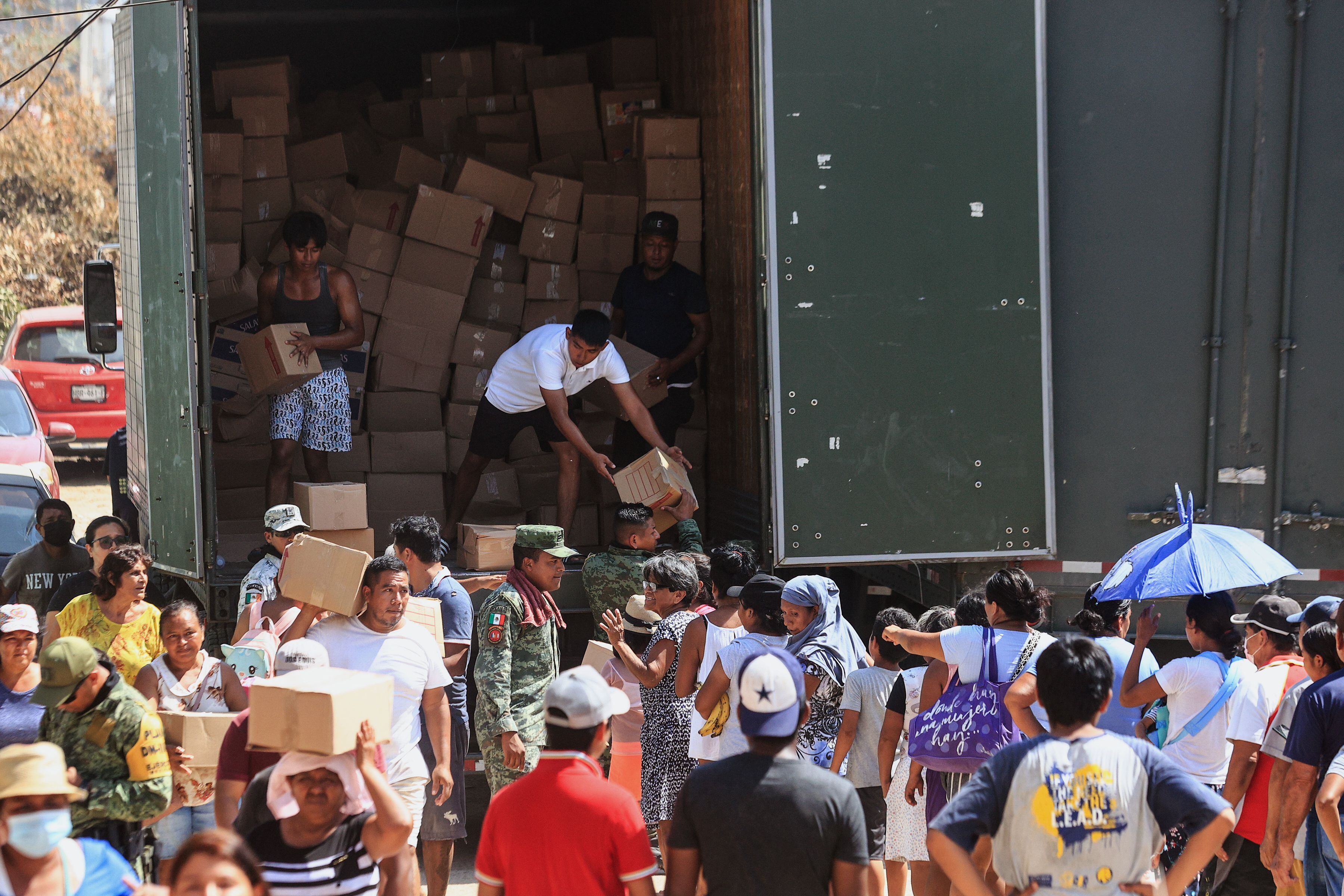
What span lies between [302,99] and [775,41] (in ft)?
17.2

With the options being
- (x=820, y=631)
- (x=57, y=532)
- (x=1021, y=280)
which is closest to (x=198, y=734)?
(x=820, y=631)

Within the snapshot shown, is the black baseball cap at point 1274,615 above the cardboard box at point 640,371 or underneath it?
underneath

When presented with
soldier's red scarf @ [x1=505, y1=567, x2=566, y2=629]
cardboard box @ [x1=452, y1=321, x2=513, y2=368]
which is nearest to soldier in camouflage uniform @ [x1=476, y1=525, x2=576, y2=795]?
soldier's red scarf @ [x1=505, y1=567, x2=566, y2=629]

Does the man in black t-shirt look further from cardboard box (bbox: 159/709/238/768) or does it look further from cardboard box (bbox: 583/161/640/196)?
cardboard box (bbox: 159/709/238/768)

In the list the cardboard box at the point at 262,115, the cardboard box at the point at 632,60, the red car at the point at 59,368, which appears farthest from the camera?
the red car at the point at 59,368

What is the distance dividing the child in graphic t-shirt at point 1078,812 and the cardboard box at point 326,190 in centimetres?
678

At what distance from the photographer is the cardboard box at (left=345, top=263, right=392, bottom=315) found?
838 cm

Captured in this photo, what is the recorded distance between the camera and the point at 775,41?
6.02 m

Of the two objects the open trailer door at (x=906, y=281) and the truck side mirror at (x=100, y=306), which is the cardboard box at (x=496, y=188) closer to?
the truck side mirror at (x=100, y=306)

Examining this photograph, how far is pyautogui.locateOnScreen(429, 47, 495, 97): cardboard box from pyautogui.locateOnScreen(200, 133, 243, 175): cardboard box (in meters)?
Result: 1.82

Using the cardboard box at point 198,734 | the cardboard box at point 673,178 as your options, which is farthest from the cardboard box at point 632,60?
the cardboard box at point 198,734

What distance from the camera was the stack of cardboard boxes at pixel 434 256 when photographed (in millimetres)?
8117

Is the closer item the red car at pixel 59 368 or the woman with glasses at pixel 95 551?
the woman with glasses at pixel 95 551

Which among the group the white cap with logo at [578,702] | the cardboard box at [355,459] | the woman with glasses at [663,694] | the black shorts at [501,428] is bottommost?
the woman with glasses at [663,694]
